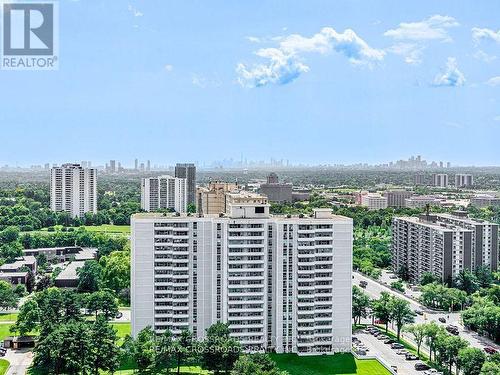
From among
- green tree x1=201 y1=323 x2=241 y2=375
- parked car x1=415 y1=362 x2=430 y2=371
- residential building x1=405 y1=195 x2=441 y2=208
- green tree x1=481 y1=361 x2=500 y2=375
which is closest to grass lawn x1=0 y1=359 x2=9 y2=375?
green tree x1=201 y1=323 x2=241 y2=375

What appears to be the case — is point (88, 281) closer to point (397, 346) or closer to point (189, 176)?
point (397, 346)

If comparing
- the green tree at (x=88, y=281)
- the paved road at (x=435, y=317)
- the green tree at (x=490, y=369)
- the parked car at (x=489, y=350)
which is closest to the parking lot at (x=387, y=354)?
the paved road at (x=435, y=317)

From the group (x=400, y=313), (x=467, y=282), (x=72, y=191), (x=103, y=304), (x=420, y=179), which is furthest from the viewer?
(x=420, y=179)

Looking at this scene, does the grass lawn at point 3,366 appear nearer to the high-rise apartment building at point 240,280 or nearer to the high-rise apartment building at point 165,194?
the high-rise apartment building at point 240,280

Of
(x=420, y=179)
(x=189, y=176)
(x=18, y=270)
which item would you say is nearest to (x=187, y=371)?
(x=18, y=270)

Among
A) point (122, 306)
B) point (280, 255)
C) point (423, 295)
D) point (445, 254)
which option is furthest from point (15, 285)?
point (445, 254)

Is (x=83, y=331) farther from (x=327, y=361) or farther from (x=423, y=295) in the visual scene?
(x=423, y=295)

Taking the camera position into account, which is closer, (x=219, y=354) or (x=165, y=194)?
(x=219, y=354)

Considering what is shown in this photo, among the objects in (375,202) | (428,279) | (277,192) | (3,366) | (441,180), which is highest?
(441,180)
